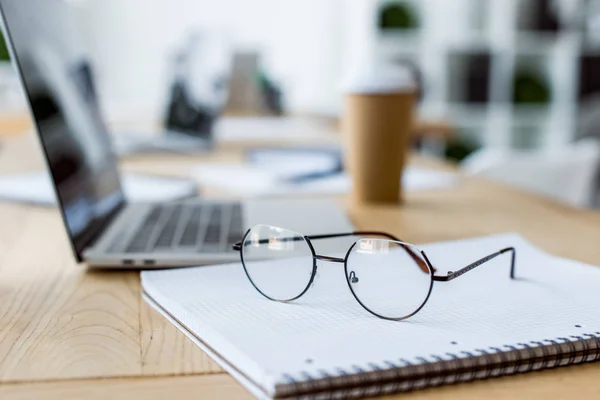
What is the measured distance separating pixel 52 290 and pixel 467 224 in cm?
51

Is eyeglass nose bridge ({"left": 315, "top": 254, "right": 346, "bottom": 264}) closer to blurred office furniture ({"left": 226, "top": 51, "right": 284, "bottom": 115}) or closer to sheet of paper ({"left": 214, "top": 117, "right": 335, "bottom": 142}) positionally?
sheet of paper ({"left": 214, "top": 117, "right": 335, "bottom": 142})

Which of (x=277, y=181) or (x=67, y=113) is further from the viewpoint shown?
(x=277, y=181)

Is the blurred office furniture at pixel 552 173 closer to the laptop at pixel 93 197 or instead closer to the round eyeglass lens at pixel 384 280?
the laptop at pixel 93 197

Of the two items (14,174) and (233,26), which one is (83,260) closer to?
(14,174)

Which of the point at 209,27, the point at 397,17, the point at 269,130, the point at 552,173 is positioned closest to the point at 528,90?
the point at 397,17

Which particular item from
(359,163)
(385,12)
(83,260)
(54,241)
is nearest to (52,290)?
(83,260)

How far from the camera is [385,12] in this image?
3771 mm

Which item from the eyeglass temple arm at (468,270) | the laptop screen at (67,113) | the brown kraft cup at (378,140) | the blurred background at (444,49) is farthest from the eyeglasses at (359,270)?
the blurred background at (444,49)

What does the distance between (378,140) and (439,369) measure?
604 mm

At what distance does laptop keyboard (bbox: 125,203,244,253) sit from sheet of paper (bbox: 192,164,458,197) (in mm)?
205

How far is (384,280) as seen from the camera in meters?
0.58

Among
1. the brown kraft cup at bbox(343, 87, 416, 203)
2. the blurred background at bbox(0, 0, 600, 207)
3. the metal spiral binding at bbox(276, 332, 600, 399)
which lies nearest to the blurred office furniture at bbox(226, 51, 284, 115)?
the blurred background at bbox(0, 0, 600, 207)

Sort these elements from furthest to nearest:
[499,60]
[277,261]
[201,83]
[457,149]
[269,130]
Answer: [499,60]
[457,149]
[269,130]
[201,83]
[277,261]

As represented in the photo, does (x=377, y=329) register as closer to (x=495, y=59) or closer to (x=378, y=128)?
(x=378, y=128)
